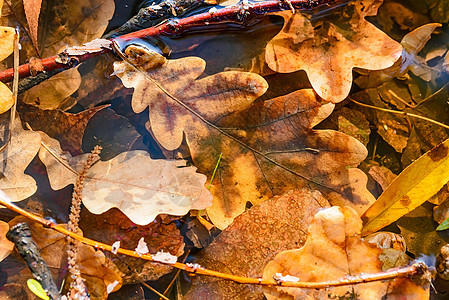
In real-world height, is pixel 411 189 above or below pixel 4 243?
above

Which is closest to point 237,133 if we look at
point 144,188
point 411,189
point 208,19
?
point 144,188

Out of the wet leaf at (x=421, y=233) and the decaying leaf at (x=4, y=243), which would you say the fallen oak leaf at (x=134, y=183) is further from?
the wet leaf at (x=421, y=233)

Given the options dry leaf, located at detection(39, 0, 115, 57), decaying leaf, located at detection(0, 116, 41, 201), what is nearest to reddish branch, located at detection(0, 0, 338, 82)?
dry leaf, located at detection(39, 0, 115, 57)

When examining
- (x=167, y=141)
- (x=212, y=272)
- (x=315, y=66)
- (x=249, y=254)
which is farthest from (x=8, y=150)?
(x=315, y=66)

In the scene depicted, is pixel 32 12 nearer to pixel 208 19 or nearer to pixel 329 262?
pixel 208 19


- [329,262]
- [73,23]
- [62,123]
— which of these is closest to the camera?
[329,262]

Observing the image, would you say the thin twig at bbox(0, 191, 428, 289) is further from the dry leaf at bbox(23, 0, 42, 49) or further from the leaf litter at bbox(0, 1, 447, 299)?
the dry leaf at bbox(23, 0, 42, 49)
